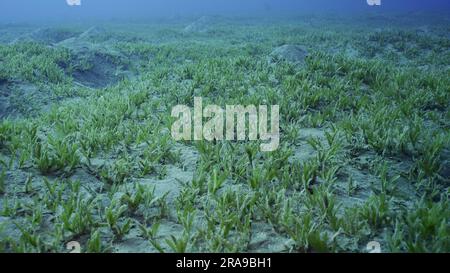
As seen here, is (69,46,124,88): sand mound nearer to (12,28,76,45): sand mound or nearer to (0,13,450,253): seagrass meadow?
(0,13,450,253): seagrass meadow

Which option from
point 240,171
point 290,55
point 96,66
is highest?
point 290,55

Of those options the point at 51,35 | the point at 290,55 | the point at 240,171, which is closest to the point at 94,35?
the point at 51,35

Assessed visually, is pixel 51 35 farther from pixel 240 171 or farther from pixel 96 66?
pixel 240 171

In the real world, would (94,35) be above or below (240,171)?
above

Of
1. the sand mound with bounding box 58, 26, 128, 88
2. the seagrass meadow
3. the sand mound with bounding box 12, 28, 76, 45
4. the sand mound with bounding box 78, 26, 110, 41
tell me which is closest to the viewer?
the seagrass meadow

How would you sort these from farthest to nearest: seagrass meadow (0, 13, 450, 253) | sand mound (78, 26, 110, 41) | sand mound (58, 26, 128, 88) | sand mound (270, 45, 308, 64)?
sand mound (78, 26, 110, 41) < sand mound (58, 26, 128, 88) < sand mound (270, 45, 308, 64) < seagrass meadow (0, 13, 450, 253)

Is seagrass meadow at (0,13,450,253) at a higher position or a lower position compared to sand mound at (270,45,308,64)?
lower

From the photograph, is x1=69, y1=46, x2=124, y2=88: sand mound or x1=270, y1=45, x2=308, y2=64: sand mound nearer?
x1=270, y1=45, x2=308, y2=64: sand mound

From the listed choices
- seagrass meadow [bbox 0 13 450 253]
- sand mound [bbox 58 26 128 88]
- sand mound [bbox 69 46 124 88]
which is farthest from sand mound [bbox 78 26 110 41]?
seagrass meadow [bbox 0 13 450 253]

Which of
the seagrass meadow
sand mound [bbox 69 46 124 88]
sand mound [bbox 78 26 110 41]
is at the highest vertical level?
sand mound [bbox 78 26 110 41]

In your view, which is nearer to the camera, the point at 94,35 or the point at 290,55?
the point at 290,55
